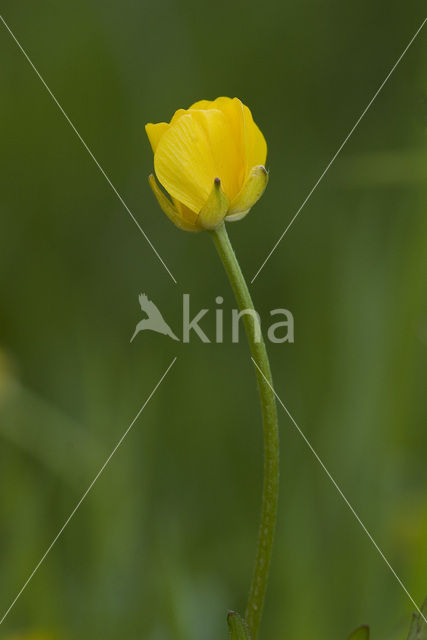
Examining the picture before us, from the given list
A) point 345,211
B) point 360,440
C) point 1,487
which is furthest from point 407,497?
point 345,211

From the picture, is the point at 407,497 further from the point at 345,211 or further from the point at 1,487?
the point at 345,211

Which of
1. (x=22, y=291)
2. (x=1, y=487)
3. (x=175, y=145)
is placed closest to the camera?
(x=175, y=145)

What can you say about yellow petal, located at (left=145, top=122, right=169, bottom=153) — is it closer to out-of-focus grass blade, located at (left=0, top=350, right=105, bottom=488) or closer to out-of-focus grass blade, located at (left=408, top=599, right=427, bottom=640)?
out-of-focus grass blade, located at (left=408, top=599, right=427, bottom=640)

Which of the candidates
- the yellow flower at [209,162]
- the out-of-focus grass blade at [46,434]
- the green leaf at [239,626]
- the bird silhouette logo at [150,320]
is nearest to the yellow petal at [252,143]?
the yellow flower at [209,162]

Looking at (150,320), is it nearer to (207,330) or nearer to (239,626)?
(207,330)

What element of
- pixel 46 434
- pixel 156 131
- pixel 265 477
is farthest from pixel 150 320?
pixel 265 477

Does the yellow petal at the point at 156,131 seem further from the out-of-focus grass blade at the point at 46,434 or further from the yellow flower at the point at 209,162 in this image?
the out-of-focus grass blade at the point at 46,434

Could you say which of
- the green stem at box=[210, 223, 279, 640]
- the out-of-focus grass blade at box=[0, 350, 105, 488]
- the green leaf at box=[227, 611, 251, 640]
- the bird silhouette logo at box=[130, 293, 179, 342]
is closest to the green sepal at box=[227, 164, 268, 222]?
the green stem at box=[210, 223, 279, 640]
